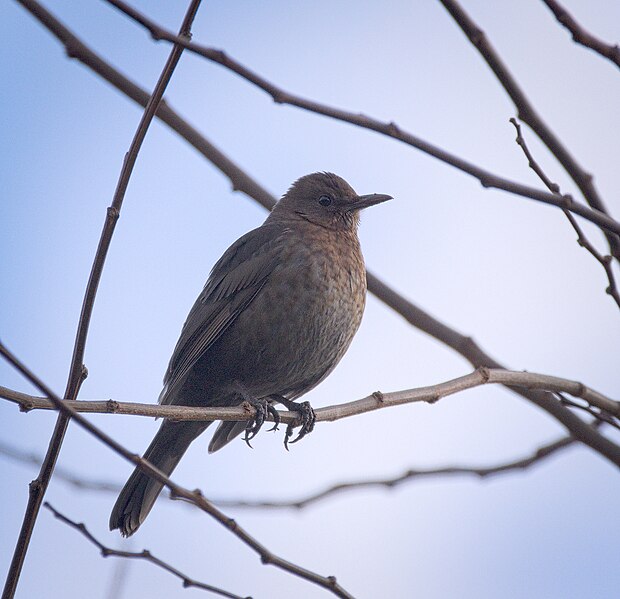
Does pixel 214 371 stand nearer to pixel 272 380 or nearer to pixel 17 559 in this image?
pixel 272 380

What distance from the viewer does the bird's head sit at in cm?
594

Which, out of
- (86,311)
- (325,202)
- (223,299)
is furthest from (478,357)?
(325,202)

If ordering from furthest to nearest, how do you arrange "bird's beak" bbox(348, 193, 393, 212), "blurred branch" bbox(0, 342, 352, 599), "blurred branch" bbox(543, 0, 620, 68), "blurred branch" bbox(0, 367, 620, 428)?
"bird's beak" bbox(348, 193, 393, 212), "blurred branch" bbox(0, 367, 620, 428), "blurred branch" bbox(543, 0, 620, 68), "blurred branch" bbox(0, 342, 352, 599)

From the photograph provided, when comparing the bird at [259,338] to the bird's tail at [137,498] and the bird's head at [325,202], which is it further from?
the bird's head at [325,202]

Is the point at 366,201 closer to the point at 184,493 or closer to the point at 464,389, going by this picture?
the point at 464,389

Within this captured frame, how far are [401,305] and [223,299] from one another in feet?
4.72

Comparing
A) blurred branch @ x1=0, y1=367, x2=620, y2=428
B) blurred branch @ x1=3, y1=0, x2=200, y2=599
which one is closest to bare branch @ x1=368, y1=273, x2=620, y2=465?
blurred branch @ x1=0, y1=367, x2=620, y2=428

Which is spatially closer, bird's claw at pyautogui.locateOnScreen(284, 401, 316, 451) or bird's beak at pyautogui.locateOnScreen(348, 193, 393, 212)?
bird's claw at pyautogui.locateOnScreen(284, 401, 316, 451)

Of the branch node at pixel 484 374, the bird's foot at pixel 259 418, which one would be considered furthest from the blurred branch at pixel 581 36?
the bird's foot at pixel 259 418

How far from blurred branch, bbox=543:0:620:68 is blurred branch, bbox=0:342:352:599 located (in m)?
1.60

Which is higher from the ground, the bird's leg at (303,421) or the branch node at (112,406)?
the bird's leg at (303,421)

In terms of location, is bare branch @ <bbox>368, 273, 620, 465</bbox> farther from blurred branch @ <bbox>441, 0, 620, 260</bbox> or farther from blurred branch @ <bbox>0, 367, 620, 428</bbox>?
blurred branch @ <bbox>441, 0, 620, 260</bbox>

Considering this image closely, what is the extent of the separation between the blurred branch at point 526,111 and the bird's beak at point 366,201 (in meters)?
2.69

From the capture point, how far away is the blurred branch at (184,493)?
205cm
